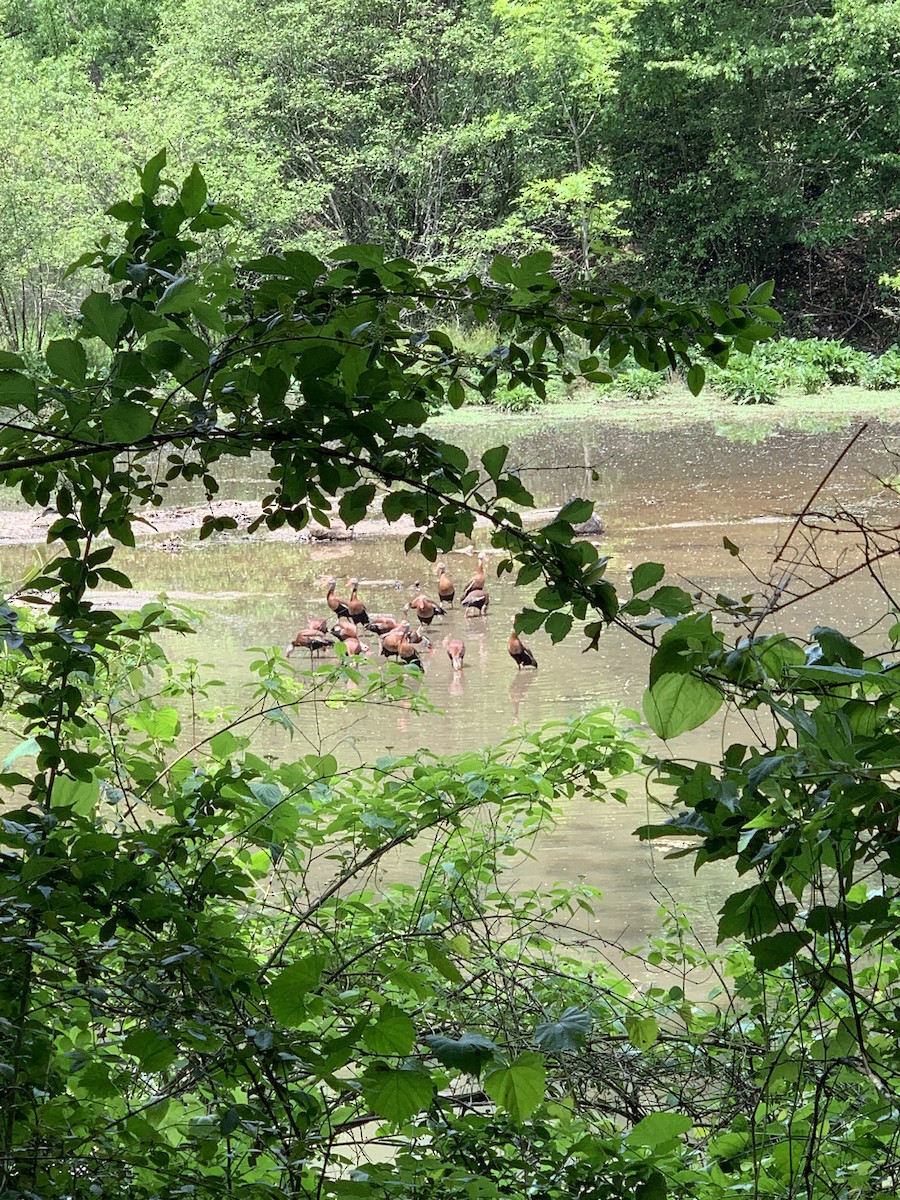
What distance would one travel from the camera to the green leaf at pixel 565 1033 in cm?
112

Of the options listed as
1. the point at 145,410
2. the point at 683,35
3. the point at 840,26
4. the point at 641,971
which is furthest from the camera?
the point at 683,35

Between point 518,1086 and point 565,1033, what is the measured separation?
0.06m

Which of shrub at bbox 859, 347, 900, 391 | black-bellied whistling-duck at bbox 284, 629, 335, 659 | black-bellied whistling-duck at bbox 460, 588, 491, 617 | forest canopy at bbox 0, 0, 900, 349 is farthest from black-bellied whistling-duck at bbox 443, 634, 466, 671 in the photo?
forest canopy at bbox 0, 0, 900, 349

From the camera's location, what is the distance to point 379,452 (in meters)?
1.23

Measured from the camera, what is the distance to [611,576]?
27.3 ft

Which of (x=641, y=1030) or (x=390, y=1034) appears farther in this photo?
(x=641, y=1030)

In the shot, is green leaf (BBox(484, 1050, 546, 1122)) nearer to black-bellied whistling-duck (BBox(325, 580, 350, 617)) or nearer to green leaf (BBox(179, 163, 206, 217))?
green leaf (BBox(179, 163, 206, 217))

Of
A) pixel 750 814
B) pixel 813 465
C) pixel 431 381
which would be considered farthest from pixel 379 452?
pixel 813 465

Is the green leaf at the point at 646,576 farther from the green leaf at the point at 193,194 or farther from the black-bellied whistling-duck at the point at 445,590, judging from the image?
the black-bellied whistling-duck at the point at 445,590

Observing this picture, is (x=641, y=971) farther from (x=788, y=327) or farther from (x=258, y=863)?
(x=788, y=327)

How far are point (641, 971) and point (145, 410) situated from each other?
2739 millimetres

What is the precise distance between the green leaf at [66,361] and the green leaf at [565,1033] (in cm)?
65

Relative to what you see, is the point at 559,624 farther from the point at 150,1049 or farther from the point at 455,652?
the point at 455,652

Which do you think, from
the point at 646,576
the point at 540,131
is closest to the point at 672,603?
the point at 646,576
